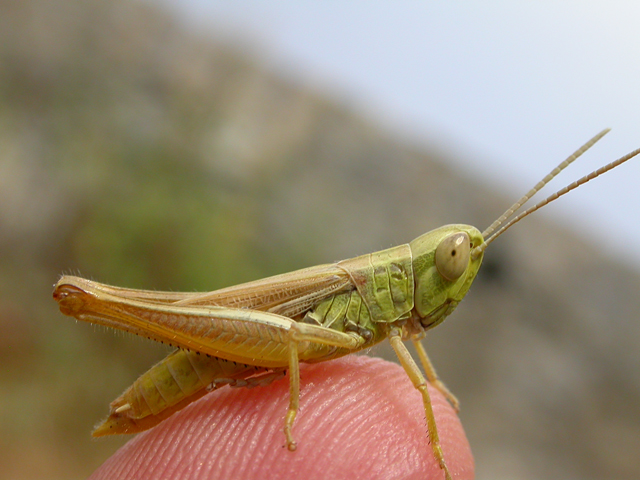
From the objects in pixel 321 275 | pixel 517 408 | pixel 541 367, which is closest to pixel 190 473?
pixel 321 275

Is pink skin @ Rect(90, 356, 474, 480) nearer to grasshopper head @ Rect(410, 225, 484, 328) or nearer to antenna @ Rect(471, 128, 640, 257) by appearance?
grasshopper head @ Rect(410, 225, 484, 328)

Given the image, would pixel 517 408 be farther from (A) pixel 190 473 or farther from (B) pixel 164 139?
(B) pixel 164 139

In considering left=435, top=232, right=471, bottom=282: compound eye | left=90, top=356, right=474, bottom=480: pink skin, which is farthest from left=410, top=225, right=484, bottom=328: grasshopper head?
left=90, top=356, right=474, bottom=480: pink skin

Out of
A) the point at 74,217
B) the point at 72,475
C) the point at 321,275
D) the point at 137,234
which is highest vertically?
the point at 321,275

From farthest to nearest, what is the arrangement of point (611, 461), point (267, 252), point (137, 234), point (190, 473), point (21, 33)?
point (21, 33)
point (267, 252)
point (611, 461)
point (137, 234)
point (190, 473)

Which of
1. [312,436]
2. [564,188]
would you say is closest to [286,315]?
[312,436]
